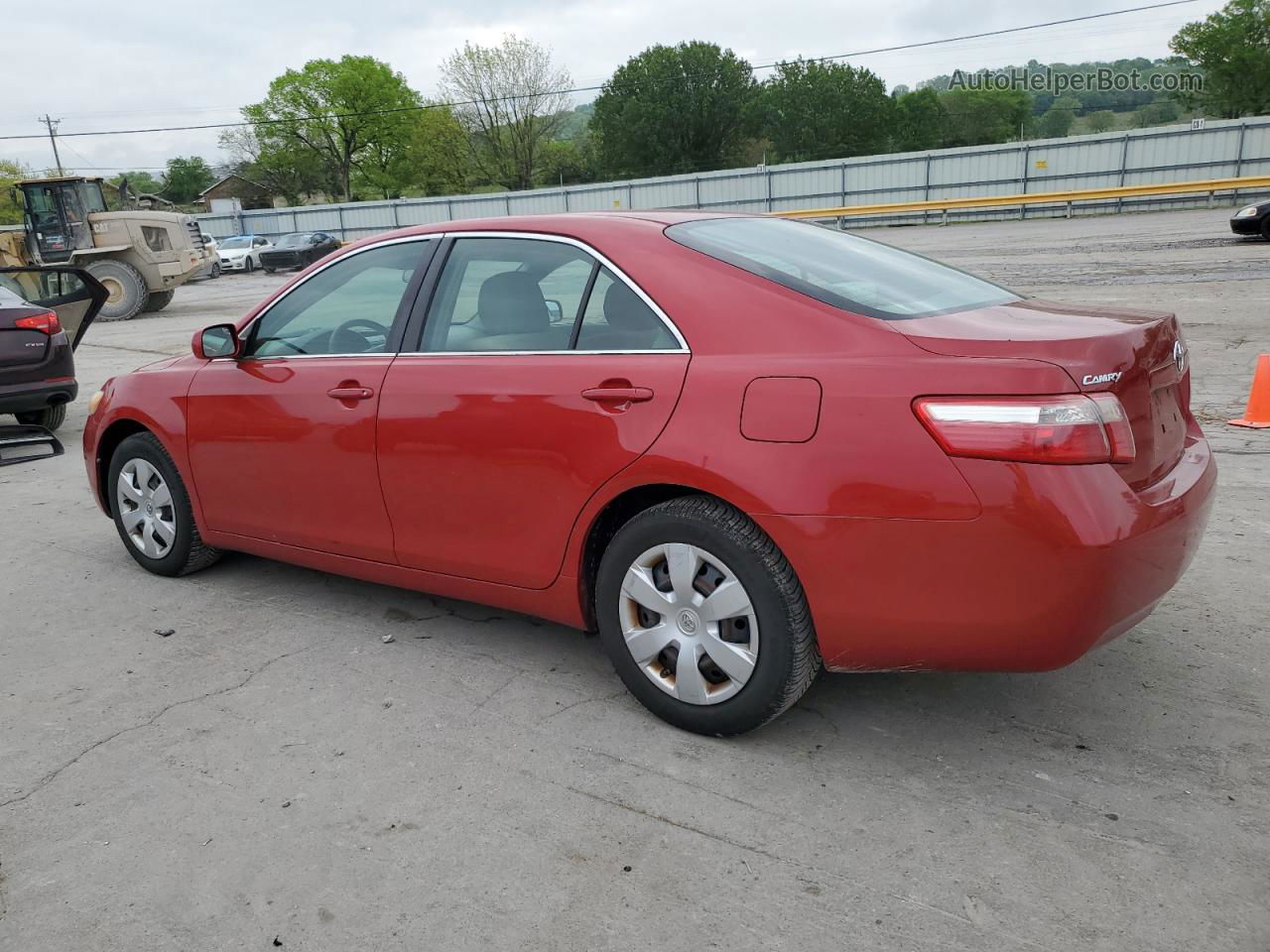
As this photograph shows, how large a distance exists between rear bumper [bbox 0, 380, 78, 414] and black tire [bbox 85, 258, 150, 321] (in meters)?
15.1

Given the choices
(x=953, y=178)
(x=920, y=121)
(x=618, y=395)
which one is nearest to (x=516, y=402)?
(x=618, y=395)

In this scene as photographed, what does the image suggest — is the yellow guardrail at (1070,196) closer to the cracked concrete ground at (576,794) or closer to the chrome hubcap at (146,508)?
the chrome hubcap at (146,508)

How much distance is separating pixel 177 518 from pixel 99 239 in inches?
797

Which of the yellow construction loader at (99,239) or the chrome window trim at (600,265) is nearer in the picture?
the chrome window trim at (600,265)

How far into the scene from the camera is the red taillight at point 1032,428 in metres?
2.48

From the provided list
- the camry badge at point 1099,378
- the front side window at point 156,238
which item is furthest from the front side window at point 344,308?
the front side window at point 156,238

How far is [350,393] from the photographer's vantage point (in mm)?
3820

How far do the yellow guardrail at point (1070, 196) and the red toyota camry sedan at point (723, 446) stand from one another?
935 inches

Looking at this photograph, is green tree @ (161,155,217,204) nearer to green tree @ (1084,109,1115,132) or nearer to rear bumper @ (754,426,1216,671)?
green tree @ (1084,109,1115,132)

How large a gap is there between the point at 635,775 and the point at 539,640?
44.2 inches

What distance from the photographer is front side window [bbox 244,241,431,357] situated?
153 inches

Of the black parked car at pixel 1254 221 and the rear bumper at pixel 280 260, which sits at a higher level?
the black parked car at pixel 1254 221

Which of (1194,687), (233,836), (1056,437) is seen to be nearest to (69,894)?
(233,836)

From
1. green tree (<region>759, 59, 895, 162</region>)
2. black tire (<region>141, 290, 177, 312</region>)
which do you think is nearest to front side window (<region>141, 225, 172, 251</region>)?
black tire (<region>141, 290, 177, 312</region>)
